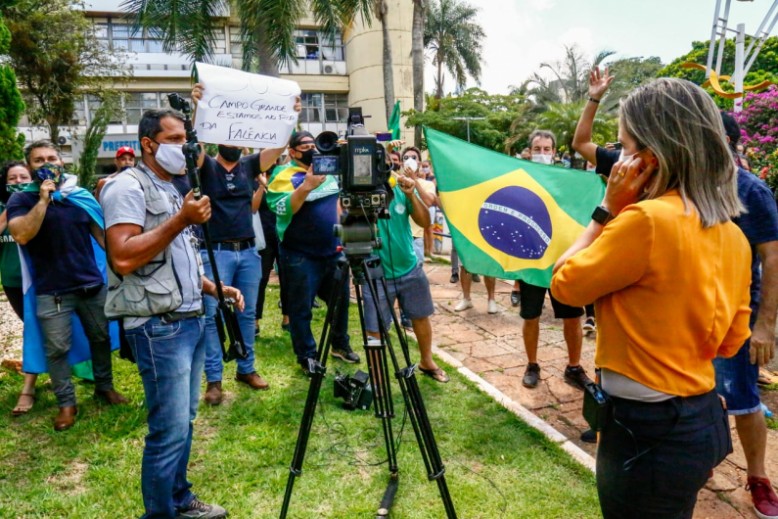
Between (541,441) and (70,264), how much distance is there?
3.26 metres

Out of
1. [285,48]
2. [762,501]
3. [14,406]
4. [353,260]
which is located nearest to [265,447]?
[353,260]

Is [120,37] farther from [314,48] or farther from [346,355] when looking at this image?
[346,355]

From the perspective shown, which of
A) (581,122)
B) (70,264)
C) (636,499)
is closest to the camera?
(636,499)

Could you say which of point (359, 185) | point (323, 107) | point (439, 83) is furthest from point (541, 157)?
point (439, 83)

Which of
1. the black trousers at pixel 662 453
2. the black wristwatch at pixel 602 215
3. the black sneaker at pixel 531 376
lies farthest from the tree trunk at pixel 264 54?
the black trousers at pixel 662 453

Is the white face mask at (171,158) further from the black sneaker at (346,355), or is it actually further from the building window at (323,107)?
the building window at (323,107)

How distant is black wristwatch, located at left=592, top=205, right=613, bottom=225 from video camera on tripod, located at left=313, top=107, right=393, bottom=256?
970 millimetres

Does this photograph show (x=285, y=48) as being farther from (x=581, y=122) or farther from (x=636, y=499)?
(x=636, y=499)

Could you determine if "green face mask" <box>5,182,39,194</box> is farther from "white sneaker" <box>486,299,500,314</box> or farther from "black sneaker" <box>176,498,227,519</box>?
"white sneaker" <box>486,299,500,314</box>

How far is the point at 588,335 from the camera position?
5.51 m

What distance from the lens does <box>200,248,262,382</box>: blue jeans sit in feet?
13.2

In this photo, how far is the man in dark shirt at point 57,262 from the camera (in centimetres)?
362

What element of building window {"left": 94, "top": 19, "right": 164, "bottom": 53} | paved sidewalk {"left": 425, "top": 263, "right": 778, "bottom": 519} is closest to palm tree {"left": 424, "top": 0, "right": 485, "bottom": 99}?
building window {"left": 94, "top": 19, "right": 164, "bottom": 53}

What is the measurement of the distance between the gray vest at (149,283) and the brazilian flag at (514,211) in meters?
2.18
